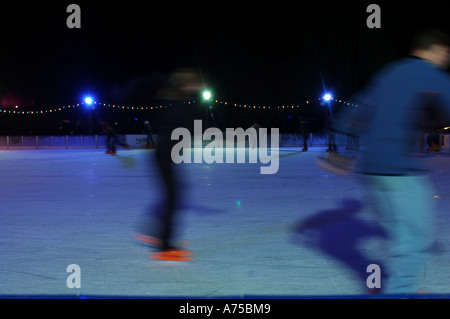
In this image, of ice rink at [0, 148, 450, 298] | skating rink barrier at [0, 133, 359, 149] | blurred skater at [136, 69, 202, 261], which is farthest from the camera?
skating rink barrier at [0, 133, 359, 149]

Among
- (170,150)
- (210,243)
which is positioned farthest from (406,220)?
(210,243)

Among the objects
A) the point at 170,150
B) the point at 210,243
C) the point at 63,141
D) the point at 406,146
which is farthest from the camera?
the point at 63,141

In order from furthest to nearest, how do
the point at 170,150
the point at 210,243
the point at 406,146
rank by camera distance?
the point at 210,243 < the point at 170,150 < the point at 406,146

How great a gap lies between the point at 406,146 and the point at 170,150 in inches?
71.4

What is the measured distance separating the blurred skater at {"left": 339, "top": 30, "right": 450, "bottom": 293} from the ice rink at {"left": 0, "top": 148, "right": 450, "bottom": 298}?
0.54 meters

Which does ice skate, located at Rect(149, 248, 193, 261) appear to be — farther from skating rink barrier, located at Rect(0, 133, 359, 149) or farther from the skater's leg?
skating rink barrier, located at Rect(0, 133, 359, 149)

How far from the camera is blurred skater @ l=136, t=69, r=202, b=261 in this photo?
360 centimetres

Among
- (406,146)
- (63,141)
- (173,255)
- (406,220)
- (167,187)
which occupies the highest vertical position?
(63,141)

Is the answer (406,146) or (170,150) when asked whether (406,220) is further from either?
(170,150)

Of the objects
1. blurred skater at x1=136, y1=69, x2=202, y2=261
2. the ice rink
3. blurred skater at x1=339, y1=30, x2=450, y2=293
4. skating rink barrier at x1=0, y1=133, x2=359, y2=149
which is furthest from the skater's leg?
skating rink barrier at x1=0, y1=133, x2=359, y2=149

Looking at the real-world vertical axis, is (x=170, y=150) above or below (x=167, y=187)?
above

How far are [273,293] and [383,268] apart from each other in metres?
1.00

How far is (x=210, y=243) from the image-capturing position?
419 centimetres
